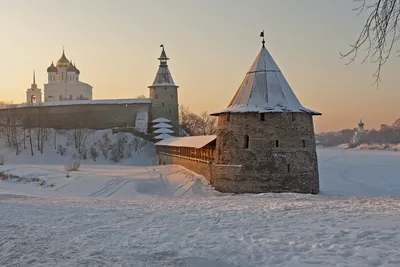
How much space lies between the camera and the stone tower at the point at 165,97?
123 feet

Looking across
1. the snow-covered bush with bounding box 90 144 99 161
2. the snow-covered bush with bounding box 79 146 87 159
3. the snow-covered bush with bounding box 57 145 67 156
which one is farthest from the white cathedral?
the snow-covered bush with bounding box 90 144 99 161

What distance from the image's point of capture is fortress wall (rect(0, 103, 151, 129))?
38844 millimetres

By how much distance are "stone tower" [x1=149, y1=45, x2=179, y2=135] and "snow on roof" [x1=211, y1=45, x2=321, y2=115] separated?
2195 cm

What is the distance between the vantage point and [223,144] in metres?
15.3

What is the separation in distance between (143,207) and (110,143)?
2738cm

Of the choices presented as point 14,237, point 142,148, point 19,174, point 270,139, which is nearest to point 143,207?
point 14,237

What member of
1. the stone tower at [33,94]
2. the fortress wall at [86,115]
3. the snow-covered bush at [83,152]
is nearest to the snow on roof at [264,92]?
the snow-covered bush at [83,152]

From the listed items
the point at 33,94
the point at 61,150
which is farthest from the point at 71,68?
the point at 61,150

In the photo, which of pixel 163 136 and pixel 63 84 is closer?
pixel 163 136

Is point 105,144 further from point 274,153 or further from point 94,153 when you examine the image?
point 274,153

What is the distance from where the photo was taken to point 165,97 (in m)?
37.5

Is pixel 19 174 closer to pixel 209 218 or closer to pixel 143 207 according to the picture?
Answer: pixel 143 207

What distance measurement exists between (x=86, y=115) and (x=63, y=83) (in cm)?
1310

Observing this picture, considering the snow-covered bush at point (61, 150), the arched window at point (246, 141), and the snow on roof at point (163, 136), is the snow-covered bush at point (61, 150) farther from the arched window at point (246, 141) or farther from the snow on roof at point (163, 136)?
the arched window at point (246, 141)
